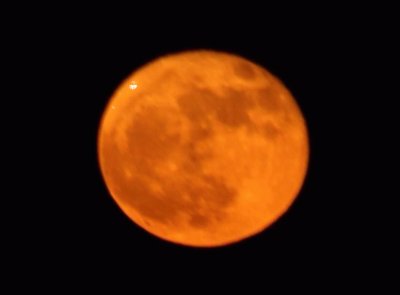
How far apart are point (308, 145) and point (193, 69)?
1209 mm

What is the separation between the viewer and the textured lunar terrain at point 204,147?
410 cm

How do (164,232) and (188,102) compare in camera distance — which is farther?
(164,232)

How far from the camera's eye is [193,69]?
4305mm

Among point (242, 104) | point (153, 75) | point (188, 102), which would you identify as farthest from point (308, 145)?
point (153, 75)

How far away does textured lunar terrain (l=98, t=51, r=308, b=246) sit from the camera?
13.5 ft

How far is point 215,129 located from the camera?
13.4ft

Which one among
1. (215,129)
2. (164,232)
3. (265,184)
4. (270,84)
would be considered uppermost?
(270,84)

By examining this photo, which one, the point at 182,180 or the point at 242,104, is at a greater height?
the point at 242,104

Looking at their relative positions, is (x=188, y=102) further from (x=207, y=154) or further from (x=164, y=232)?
(x=164, y=232)

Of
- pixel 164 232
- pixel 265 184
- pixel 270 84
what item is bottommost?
pixel 164 232

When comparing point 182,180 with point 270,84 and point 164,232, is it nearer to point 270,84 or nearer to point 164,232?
point 164,232

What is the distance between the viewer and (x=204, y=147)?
13.4 ft

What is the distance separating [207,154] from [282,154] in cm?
61

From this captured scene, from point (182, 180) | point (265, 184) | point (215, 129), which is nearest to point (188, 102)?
point (215, 129)
